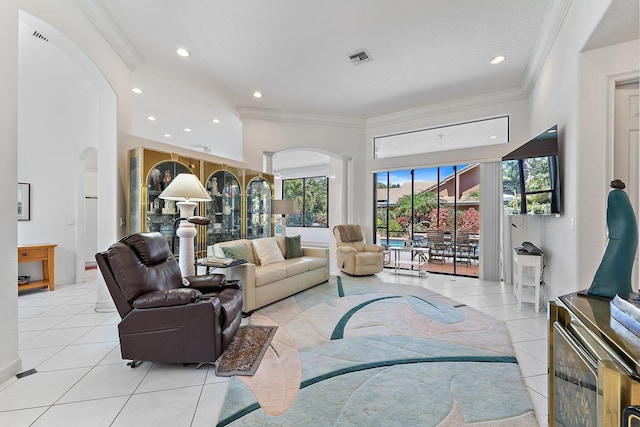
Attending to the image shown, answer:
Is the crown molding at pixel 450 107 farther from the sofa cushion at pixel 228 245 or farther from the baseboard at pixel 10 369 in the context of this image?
the baseboard at pixel 10 369

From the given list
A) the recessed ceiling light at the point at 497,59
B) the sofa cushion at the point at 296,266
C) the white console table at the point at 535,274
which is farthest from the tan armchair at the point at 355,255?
the recessed ceiling light at the point at 497,59

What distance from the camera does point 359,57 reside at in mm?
3709

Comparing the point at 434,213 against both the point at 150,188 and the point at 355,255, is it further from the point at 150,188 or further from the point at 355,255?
the point at 150,188

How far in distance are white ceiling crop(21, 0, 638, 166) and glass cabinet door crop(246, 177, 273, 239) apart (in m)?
1.54

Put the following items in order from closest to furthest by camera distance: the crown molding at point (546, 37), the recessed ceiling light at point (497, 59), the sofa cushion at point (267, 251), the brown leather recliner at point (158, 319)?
1. the brown leather recliner at point (158, 319)
2. the crown molding at point (546, 37)
3. the recessed ceiling light at point (497, 59)
4. the sofa cushion at point (267, 251)

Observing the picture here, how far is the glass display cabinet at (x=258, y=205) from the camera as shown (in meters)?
5.30

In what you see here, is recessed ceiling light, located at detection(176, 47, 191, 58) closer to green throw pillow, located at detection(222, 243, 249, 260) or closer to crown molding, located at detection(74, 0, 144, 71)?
crown molding, located at detection(74, 0, 144, 71)

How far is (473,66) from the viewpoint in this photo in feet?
13.0

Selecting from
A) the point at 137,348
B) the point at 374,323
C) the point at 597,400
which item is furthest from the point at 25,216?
the point at 597,400

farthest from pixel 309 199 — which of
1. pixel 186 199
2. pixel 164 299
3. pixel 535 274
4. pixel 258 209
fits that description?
pixel 164 299

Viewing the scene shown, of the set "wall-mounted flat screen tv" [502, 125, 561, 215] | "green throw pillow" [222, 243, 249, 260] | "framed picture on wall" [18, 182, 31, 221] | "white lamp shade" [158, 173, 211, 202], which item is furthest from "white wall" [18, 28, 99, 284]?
"wall-mounted flat screen tv" [502, 125, 561, 215]

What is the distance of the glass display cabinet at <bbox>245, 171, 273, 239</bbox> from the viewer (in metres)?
5.30

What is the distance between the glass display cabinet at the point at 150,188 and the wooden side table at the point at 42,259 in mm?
2027

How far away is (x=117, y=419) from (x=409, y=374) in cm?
191
